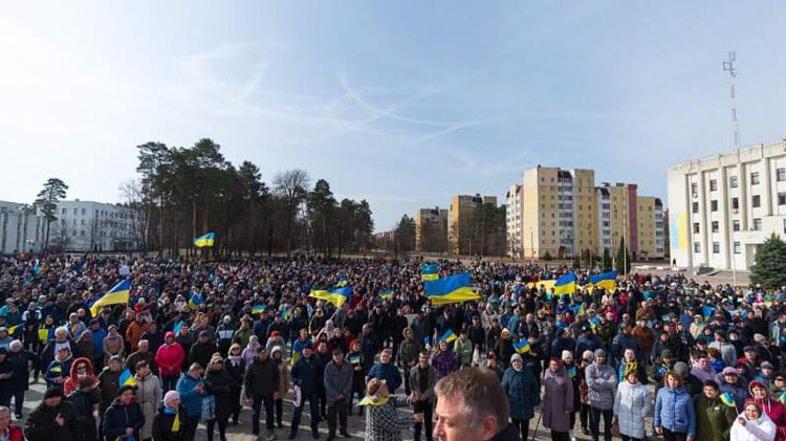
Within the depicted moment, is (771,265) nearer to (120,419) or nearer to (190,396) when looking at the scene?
(190,396)

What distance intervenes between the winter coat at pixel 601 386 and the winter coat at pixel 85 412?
704cm

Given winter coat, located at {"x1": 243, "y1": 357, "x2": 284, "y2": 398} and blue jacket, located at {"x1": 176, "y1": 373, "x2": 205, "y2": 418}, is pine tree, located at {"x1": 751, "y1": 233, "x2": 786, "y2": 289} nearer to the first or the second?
winter coat, located at {"x1": 243, "y1": 357, "x2": 284, "y2": 398}

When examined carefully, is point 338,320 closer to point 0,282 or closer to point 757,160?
point 0,282

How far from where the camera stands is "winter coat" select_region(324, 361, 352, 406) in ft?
26.1

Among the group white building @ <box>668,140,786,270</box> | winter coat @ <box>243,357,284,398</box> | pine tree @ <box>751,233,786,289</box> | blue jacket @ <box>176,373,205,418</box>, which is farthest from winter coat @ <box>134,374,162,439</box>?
A: white building @ <box>668,140,786,270</box>

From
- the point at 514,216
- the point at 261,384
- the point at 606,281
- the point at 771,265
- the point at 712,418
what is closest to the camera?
the point at 712,418

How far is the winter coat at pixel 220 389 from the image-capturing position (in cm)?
755

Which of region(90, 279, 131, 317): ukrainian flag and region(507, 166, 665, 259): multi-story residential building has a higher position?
region(507, 166, 665, 259): multi-story residential building

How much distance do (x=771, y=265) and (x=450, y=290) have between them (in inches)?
1254

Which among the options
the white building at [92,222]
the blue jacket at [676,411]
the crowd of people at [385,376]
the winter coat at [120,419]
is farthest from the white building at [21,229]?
the blue jacket at [676,411]

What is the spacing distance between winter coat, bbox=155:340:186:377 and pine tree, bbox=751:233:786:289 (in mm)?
37943

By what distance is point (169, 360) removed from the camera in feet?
29.7

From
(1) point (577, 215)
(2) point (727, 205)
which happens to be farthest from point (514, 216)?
(2) point (727, 205)

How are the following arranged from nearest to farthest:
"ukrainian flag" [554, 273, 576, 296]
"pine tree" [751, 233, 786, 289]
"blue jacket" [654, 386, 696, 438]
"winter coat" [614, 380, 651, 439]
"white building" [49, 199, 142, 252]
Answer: "blue jacket" [654, 386, 696, 438] → "winter coat" [614, 380, 651, 439] → "ukrainian flag" [554, 273, 576, 296] → "pine tree" [751, 233, 786, 289] → "white building" [49, 199, 142, 252]
